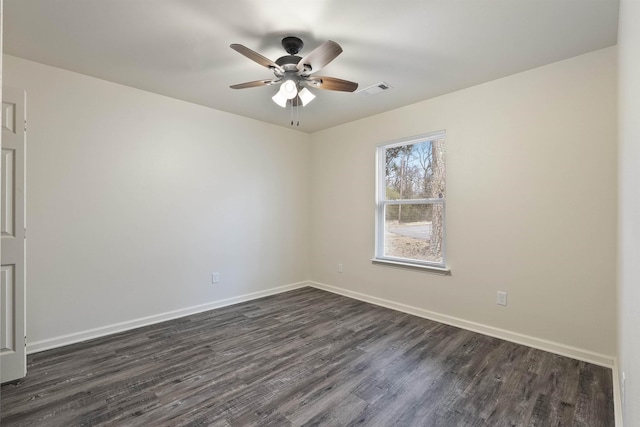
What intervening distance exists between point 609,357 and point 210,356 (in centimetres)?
327

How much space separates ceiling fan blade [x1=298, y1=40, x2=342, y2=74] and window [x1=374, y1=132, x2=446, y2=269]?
6.07 ft

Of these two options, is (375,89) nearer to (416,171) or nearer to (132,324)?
(416,171)

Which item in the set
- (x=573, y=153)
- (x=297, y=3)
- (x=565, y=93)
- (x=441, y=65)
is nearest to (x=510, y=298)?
(x=573, y=153)

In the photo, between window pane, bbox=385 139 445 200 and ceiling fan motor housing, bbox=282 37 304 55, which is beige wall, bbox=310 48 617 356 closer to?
window pane, bbox=385 139 445 200

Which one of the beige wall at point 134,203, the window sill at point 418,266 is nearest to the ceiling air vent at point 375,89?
the beige wall at point 134,203

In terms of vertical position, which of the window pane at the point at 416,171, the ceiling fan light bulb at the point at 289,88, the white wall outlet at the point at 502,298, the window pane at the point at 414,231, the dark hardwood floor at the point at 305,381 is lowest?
the dark hardwood floor at the point at 305,381

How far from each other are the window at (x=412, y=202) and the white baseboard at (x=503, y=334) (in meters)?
0.54

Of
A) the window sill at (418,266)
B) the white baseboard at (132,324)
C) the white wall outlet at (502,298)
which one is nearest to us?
the white baseboard at (132,324)

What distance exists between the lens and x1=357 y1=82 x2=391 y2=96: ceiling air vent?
3.30 metres

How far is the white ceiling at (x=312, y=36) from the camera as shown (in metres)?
2.16

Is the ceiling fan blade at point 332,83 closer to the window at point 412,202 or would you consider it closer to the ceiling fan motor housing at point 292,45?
the ceiling fan motor housing at point 292,45

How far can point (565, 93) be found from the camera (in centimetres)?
278

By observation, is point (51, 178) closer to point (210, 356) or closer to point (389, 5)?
point (210, 356)

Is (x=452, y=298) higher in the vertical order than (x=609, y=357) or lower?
higher
